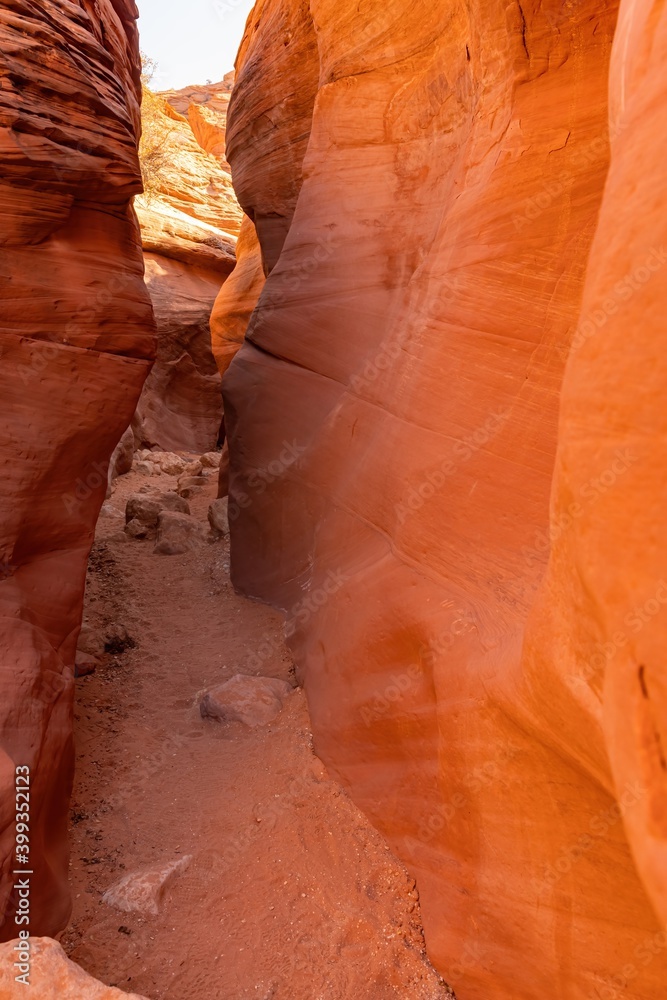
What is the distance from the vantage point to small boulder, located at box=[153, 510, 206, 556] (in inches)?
311

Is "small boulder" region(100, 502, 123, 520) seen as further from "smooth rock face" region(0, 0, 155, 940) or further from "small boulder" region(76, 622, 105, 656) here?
"smooth rock face" region(0, 0, 155, 940)

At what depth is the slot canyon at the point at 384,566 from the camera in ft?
6.46

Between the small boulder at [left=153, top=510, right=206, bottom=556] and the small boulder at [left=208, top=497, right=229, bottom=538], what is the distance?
7.0 inches

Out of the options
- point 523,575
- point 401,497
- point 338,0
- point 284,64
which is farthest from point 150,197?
point 523,575

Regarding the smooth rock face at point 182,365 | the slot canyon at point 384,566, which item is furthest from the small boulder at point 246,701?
the smooth rock face at point 182,365

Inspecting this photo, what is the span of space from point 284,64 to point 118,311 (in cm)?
517

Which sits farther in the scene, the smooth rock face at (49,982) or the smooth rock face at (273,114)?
the smooth rock face at (273,114)

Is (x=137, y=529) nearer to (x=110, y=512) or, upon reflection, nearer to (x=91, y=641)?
(x=110, y=512)

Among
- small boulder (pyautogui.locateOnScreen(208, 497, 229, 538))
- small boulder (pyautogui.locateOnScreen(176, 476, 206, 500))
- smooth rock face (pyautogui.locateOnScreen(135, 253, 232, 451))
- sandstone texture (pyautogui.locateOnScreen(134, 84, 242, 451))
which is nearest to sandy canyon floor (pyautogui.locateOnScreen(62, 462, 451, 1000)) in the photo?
small boulder (pyautogui.locateOnScreen(208, 497, 229, 538))

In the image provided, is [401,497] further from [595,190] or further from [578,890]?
[578,890]

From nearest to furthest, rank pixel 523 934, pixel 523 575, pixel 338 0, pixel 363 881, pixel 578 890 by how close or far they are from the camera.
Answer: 1. pixel 578 890
2. pixel 523 934
3. pixel 523 575
4. pixel 363 881
5. pixel 338 0

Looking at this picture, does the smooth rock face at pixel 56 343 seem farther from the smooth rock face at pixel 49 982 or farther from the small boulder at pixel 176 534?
the small boulder at pixel 176 534

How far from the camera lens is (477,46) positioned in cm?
413

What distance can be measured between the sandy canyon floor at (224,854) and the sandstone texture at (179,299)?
899cm
